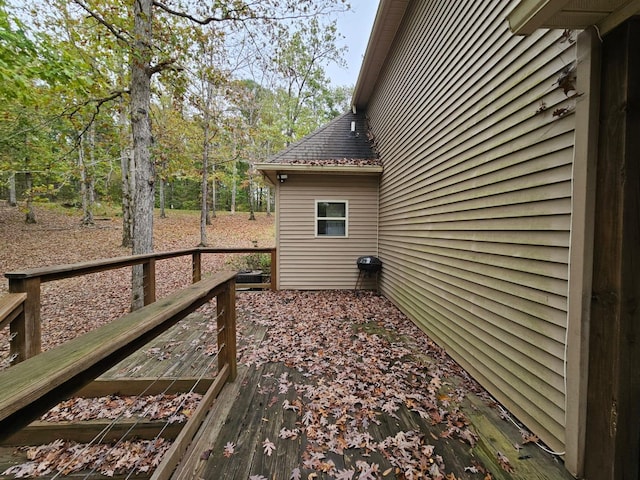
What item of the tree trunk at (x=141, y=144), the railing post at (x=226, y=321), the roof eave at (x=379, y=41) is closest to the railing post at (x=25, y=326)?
the railing post at (x=226, y=321)

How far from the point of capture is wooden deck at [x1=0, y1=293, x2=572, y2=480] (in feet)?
5.84

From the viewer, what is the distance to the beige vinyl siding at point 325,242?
22.2 feet

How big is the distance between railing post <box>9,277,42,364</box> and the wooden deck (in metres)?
0.64

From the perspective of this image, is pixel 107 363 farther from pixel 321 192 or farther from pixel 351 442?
pixel 321 192

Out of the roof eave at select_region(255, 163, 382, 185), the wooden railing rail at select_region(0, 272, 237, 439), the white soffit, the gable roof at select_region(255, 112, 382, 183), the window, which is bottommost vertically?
the wooden railing rail at select_region(0, 272, 237, 439)

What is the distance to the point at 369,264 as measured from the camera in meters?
6.27

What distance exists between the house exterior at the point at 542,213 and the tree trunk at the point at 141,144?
16.0 feet

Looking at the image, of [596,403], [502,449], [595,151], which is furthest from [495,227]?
[502,449]

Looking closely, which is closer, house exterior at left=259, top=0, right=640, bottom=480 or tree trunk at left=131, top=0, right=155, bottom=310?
house exterior at left=259, top=0, right=640, bottom=480

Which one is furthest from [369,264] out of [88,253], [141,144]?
[88,253]

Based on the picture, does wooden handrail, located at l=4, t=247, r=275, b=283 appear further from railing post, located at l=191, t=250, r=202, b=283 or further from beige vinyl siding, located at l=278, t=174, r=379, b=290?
beige vinyl siding, located at l=278, t=174, r=379, b=290

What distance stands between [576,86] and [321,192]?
17.2ft

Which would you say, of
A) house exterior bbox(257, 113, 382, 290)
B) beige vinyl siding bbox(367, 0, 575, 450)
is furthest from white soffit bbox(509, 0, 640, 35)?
house exterior bbox(257, 113, 382, 290)

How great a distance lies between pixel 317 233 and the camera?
22.4 feet
